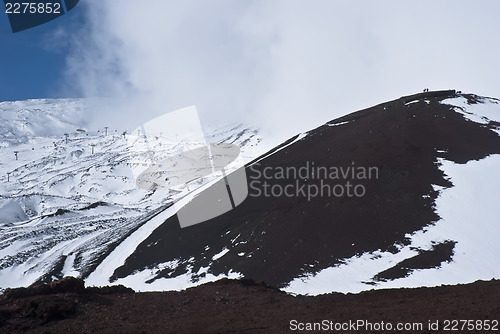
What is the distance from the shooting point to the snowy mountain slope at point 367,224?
26.4 meters

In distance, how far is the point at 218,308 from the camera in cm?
1471

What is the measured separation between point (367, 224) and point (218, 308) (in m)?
18.7

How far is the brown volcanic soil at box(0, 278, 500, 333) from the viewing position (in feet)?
41.3

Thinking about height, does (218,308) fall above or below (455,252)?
above

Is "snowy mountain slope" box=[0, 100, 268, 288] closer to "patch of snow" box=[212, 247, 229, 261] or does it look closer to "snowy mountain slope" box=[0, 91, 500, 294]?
"snowy mountain slope" box=[0, 91, 500, 294]

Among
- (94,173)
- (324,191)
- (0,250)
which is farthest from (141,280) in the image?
(94,173)

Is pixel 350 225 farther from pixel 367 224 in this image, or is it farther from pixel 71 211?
pixel 71 211

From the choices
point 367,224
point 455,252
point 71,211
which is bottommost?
point 71,211

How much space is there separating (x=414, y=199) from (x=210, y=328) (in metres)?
24.5

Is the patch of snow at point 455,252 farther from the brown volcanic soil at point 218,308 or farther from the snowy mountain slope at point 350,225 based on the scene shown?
the brown volcanic soil at point 218,308

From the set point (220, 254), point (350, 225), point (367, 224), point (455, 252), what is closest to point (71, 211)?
point (220, 254)

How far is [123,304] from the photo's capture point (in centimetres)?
1554

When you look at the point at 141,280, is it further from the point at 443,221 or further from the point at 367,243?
the point at 443,221

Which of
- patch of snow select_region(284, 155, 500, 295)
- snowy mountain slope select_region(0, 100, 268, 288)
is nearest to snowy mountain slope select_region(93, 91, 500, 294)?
patch of snow select_region(284, 155, 500, 295)
